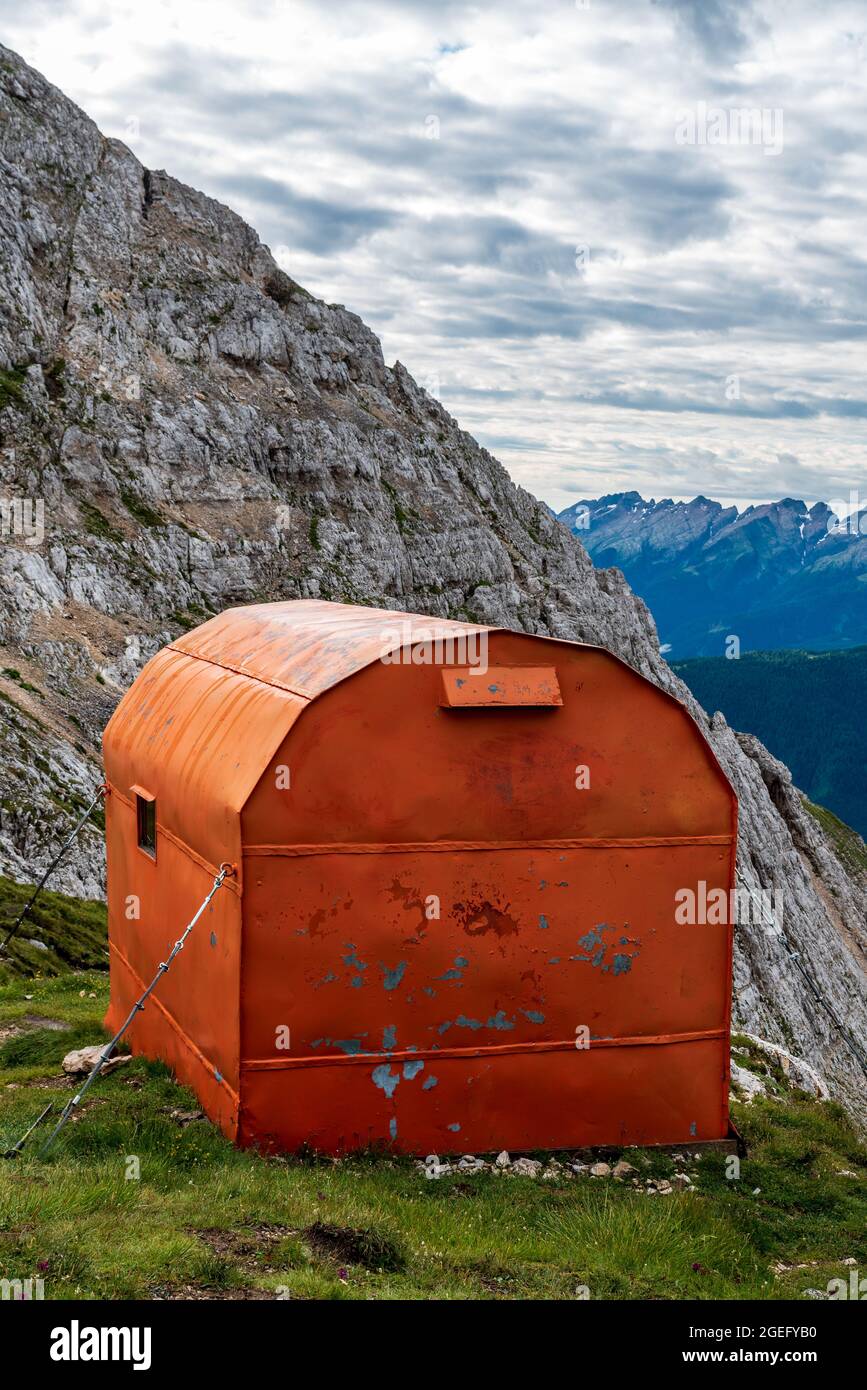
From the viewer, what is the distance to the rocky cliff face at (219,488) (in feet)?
194

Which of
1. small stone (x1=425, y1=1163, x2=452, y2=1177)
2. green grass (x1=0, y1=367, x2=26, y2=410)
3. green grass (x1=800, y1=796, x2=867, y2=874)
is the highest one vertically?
green grass (x1=0, y1=367, x2=26, y2=410)

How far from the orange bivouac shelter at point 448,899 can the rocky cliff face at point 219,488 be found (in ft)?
101

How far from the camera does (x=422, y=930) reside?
11.6 meters

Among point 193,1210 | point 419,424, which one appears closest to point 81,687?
point 193,1210

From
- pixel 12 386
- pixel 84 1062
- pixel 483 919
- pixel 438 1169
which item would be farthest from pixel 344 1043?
pixel 12 386

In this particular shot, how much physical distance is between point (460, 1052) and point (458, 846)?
205cm

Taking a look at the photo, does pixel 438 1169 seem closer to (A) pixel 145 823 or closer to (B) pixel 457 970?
(B) pixel 457 970

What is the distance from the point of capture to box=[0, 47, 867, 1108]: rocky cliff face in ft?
194

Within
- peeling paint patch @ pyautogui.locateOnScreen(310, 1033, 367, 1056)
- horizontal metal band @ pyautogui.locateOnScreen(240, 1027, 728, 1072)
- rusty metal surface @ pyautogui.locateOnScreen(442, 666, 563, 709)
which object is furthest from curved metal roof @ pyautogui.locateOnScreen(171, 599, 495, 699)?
horizontal metal band @ pyautogui.locateOnScreen(240, 1027, 728, 1072)

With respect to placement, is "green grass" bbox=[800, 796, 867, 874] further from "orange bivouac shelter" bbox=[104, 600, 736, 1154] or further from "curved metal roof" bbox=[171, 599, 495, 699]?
"orange bivouac shelter" bbox=[104, 600, 736, 1154]

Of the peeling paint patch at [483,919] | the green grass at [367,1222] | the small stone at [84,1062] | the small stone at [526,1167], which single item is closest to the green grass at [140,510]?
the small stone at [84,1062]

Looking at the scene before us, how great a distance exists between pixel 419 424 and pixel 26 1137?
94605 millimetres

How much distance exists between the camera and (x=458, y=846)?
11.7 metres

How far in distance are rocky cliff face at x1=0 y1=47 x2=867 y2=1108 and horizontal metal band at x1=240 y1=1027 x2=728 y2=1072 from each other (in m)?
31.4
